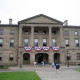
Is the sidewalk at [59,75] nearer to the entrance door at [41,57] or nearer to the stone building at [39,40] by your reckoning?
the stone building at [39,40]

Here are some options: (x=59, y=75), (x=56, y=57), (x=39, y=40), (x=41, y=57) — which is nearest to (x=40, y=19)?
(x=39, y=40)

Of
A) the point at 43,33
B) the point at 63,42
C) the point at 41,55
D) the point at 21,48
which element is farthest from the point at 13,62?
the point at 63,42

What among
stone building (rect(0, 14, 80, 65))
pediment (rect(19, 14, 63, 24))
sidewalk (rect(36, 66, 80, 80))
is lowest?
sidewalk (rect(36, 66, 80, 80))

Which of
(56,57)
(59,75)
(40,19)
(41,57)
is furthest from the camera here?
(56,57)

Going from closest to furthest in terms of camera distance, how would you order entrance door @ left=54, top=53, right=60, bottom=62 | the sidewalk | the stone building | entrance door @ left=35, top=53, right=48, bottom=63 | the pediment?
the sidewalk, the stone building, the pediment, entrance door @ left=35, top=53, right=48, bottom=63, entrance door @ left=54, top=53, right=60, bottom=62

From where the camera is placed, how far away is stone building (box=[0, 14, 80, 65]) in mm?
42625

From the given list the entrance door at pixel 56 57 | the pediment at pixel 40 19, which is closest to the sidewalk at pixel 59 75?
→ the entrance door at pixel 56 57

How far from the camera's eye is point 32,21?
4369cm

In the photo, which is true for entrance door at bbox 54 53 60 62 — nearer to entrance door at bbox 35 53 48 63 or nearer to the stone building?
the stone building

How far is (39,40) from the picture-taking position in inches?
1827

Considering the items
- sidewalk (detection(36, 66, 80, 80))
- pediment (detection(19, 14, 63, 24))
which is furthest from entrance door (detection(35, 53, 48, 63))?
sidewalk (detection(36, 66, 80, 80))

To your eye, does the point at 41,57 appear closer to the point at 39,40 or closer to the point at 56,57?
the point at 56,57

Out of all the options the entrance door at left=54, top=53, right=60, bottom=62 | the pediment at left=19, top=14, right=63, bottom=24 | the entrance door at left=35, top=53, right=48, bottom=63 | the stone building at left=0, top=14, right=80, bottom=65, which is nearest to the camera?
the stone building at left=0, top=14, right=80, bottom=65

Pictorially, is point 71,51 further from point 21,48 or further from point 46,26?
point 21,48
